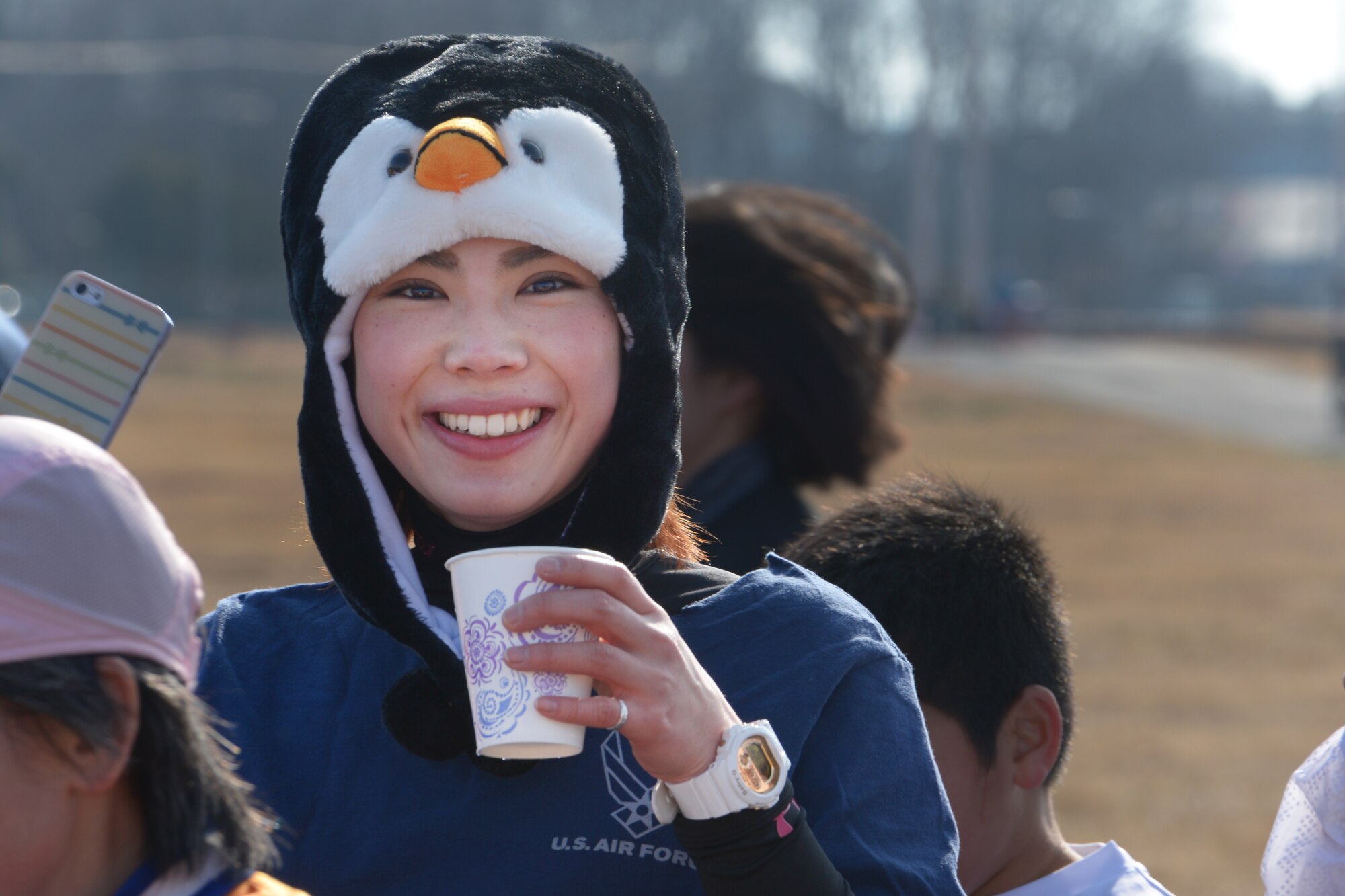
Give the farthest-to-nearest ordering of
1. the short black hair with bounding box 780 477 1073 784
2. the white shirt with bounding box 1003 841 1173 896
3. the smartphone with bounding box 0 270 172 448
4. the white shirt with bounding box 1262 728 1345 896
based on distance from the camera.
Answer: the short black hair with bounding box 780 477 1073 784 → the white shirt with bounding box 1003 841 1173 896 → the white shirt with bounding box 1262 728 1345 896 → the smartphone with bounding box 0 270 172 448

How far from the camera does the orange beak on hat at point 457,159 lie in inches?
71.1

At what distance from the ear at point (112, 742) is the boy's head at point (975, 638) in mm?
1330

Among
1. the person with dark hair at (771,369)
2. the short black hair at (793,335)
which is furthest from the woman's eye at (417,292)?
the short black hair at (793,335)

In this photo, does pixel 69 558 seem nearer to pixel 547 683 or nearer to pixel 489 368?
pixel 547 683

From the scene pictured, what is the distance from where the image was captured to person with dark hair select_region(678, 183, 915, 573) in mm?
3895

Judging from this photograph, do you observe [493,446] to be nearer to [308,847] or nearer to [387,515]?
[387,515]

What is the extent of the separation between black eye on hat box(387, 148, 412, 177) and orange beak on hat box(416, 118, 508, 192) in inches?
1.5

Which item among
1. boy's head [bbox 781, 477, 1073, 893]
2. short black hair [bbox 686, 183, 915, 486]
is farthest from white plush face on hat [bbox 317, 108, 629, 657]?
short black hair [bbox 686, 183, 915, 486]

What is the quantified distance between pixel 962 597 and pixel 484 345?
1.07 m

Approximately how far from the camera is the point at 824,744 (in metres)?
1.84

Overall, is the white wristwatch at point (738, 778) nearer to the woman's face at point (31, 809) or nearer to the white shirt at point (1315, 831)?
the woman's face at point (31, 809)

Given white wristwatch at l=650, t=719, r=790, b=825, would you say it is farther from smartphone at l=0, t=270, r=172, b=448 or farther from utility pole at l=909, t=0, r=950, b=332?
utility pole at l=909, t=0, r=950, b=332

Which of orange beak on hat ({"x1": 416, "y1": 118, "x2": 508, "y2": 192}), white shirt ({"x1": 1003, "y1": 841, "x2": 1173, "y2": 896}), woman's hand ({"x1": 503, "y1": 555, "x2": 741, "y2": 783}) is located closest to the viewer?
woman's hand ({"x1": 503, "y1": 555, "x2": 741, "y2": 783})

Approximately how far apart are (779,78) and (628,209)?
59794mm
